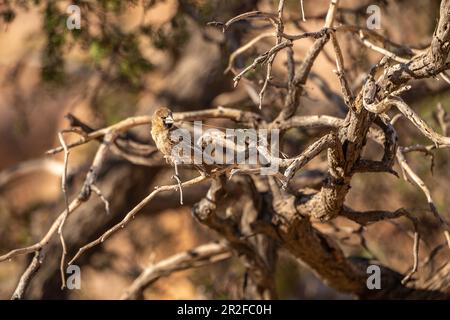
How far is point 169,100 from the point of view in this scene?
529cm

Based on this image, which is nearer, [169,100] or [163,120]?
[163,120]

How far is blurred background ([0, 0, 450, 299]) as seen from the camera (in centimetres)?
429

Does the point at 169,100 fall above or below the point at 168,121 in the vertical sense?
above

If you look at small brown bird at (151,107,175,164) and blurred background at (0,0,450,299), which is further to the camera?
blurred background at (0,0,450,299)

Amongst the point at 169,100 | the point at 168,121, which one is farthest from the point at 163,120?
the point at 169,100

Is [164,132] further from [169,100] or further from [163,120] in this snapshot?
[169,100]

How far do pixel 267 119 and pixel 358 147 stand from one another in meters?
1.07

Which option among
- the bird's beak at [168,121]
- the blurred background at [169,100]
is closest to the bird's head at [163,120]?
the bird's beak at [168,121]

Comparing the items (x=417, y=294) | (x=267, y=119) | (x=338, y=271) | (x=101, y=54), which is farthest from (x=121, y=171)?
(x=417, y=294)

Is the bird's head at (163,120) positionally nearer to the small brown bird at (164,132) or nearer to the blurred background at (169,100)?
the small brown bird at (164,132)

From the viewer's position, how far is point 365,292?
379cm

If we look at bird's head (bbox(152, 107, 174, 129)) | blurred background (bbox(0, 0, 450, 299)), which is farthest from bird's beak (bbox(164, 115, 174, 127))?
blurred background (bbox(0, 0, 450, 299))

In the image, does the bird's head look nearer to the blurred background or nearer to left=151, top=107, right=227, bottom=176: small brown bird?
left=151, top=107, right=227, bottom=176: small brown bird

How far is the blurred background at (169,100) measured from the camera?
429cm
